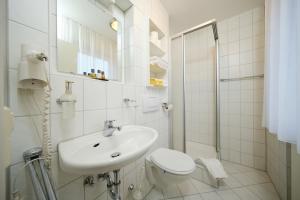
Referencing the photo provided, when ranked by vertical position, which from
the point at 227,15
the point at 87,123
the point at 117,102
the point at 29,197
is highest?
the point at 227,15

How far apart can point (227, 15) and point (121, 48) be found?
5.94 feet

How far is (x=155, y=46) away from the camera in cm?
168

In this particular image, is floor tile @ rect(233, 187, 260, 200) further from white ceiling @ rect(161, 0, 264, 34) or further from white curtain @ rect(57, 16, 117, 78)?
white ceiling @ rect(161, 0, 264, 34)

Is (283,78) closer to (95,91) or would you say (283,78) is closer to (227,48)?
(95,91)

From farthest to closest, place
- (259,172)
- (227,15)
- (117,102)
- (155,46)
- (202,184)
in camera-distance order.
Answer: (227,15) → (259,172) → (155,46) → (202,184) → (117,102)

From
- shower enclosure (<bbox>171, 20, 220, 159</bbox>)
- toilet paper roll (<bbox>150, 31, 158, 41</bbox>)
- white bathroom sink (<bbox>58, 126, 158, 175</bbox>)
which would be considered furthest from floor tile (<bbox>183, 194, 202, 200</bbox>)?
toilet paper roll (<bbox>150, 31, 158, 41</bbox>)

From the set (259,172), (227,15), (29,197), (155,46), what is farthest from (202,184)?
(227,15)

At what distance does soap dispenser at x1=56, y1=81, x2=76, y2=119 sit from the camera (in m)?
0.69

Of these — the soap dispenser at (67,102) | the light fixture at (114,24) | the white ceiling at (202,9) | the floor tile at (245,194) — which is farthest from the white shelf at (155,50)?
the floor tile at (245,194)

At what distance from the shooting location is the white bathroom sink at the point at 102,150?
509 millimetres

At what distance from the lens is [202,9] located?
180 cm

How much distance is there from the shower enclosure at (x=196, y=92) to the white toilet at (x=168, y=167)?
599mm

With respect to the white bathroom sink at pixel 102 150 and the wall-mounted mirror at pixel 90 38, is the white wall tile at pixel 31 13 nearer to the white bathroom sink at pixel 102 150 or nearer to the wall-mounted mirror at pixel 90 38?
the wall-mounted mirror at pixel 90 38

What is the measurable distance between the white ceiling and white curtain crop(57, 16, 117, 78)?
3.87 ft
